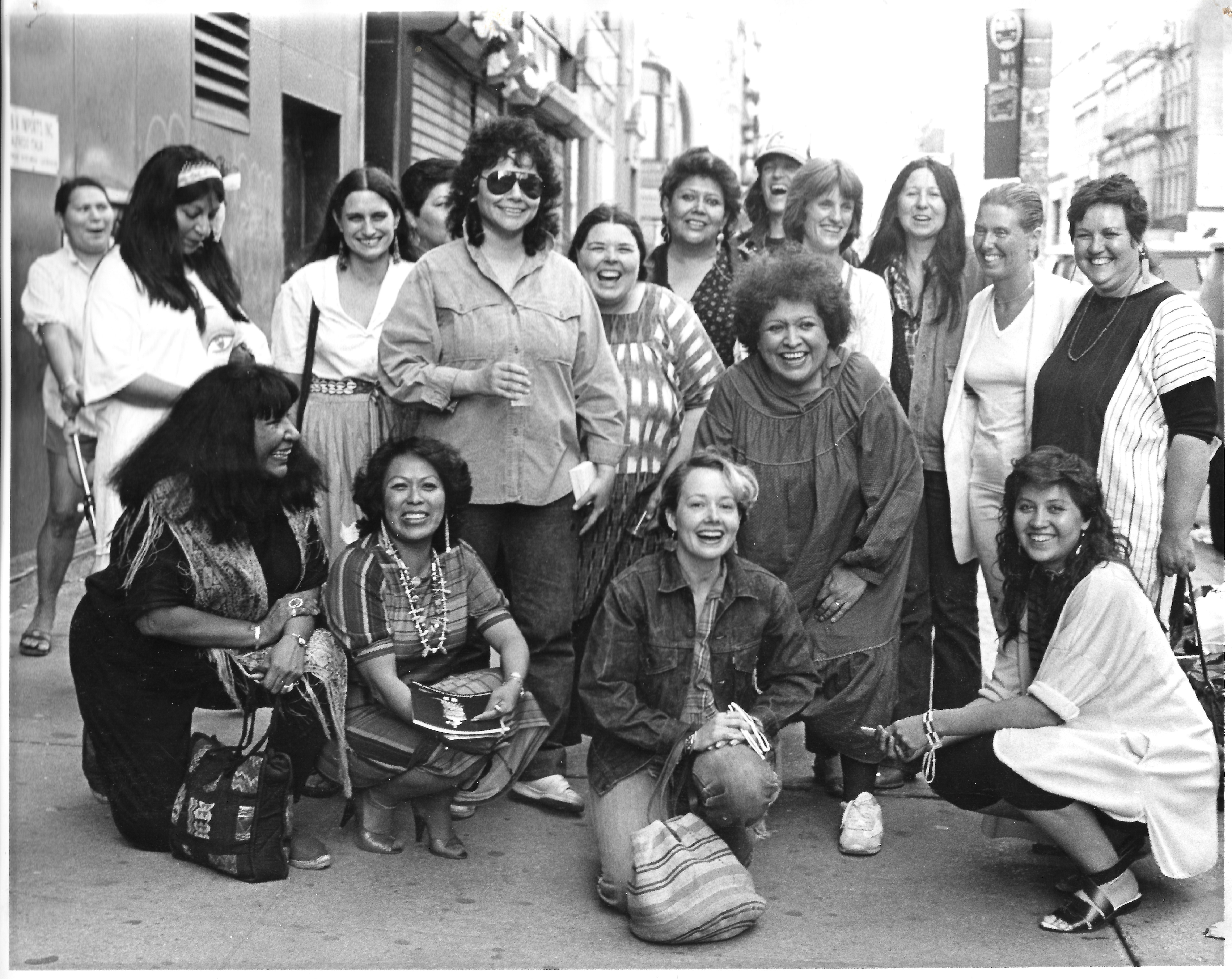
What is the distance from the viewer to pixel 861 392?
4.16 m

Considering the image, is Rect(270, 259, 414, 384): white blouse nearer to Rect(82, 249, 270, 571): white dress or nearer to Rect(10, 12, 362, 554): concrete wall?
Rect(82, 249, 270, 571): white dress

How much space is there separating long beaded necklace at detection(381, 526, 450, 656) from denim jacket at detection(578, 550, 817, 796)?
1.36ft

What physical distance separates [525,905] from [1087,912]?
4.36ft

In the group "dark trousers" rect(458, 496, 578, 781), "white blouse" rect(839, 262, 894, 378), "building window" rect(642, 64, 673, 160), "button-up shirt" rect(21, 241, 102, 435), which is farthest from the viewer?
"building window" rect(642, 64, 673, 160)

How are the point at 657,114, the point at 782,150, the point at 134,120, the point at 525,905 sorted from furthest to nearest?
the point at 657,114 → the point at 134,120 → the point at 782,150 → the point at 525,905

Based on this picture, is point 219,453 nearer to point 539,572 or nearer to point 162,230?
point 539,572

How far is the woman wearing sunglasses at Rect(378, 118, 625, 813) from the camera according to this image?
4176 millimetres

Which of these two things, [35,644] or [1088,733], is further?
[35,644]

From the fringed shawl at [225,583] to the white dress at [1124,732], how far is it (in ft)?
5.43

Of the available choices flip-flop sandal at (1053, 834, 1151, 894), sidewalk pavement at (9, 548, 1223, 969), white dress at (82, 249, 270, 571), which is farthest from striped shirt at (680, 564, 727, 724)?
white dress at (82, 249, 270, 571)

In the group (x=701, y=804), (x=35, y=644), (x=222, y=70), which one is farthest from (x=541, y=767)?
(x=222, y=70)

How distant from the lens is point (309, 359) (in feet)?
14.9

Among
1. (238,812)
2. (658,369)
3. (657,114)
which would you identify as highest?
(657,114)

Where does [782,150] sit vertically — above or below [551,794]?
above
